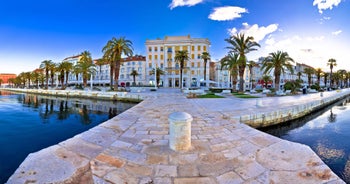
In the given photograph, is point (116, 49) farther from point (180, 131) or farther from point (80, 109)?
point (180, 131)

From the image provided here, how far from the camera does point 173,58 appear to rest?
57.4m

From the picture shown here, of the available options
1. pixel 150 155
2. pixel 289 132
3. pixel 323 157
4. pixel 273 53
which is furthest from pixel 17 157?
pixel 273 53

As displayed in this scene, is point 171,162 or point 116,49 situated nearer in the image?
point 171,162

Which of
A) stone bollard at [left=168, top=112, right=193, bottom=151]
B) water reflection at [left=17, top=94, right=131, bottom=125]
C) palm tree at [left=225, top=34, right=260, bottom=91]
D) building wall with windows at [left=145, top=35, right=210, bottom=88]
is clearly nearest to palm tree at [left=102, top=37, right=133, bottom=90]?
water reflection at [left=17, top=94, right=131, bottom=125]

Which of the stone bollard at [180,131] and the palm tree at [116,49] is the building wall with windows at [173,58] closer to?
the palm tree at [116,49]

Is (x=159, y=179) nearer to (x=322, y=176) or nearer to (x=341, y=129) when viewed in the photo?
(x=322, y=176)

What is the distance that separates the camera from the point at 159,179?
310 centimetres

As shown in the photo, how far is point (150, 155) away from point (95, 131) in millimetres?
2787

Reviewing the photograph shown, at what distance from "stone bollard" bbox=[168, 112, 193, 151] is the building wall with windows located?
5074 cm

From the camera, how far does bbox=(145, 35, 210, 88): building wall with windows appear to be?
A: 2208 inches

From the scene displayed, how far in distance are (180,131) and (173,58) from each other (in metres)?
54.5

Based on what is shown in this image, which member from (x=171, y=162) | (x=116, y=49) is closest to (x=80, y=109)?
(x=116, y=49)

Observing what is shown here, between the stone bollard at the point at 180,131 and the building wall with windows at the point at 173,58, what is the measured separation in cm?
5074

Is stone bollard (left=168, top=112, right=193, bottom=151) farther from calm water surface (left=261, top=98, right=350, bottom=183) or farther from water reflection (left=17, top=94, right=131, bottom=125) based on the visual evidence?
water reflection (left=17, top=94, right=131, bottom=125)
